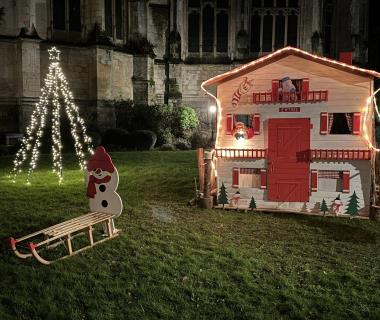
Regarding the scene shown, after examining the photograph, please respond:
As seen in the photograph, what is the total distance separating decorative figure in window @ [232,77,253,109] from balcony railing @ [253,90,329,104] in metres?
0.26

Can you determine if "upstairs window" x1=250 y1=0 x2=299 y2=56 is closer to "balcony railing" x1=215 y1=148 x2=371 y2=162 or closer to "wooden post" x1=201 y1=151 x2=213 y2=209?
"balcony railing" x1=215 y1=148 x2=371 y2=162

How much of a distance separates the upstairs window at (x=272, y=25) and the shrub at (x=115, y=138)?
1295 cm

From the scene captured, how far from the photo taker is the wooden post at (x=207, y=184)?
34.7 feet

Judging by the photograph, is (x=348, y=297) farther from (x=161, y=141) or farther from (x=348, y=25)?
(x=348, y=25)

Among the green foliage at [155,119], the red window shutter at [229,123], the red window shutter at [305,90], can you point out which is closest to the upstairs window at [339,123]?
the red window shutter at [305,90]

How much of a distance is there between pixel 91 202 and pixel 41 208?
2.58 m

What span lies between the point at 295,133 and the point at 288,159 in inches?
25.4

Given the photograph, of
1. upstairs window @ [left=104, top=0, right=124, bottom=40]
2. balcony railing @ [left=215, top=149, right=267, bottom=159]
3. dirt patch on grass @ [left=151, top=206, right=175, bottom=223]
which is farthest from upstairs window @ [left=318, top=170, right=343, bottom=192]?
upstairs window @ [left=104, top=0, right=124, bottom=40]

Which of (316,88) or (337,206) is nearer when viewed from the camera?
(337,206)

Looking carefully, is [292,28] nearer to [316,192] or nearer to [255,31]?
[255,31]

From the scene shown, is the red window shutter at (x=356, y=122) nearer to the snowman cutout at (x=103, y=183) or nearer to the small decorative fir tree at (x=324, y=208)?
the small decorative fir tree at (x=324, y=208)

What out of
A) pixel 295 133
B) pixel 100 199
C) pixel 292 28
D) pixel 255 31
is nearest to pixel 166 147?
pixel 255 31

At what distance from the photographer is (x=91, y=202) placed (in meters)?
8.19

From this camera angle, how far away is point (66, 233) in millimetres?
6859
